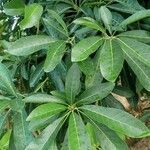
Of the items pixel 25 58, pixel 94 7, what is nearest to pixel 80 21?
pixel 94 7

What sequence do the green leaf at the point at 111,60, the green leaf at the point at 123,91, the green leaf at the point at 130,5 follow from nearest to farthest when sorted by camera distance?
the green leaf at the point at 111,60
the green leaf at the point at 130,5
the green leaf at the point at 123,91

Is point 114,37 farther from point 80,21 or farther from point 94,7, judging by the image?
point 94,7

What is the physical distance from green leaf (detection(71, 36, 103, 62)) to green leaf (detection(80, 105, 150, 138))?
170mm

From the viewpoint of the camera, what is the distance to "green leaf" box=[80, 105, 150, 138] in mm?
1009

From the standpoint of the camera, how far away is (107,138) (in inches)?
44.1

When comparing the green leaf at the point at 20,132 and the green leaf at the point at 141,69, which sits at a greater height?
the green leaf at the point at 141,69

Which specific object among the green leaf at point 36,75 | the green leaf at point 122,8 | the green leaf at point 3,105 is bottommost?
the green leaf at point 36,75

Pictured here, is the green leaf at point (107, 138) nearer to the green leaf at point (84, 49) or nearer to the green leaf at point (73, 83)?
the green leaf at point (73, 83)

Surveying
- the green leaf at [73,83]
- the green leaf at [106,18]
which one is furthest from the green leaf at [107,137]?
the green leaf at [106,18]

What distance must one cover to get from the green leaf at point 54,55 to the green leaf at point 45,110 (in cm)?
12

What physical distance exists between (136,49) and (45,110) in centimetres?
34

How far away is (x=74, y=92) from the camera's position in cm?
116

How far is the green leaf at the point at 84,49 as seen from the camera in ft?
3.40

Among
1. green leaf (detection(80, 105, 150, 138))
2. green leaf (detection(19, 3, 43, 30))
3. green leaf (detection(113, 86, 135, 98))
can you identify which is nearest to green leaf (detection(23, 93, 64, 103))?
A: green leaf (detection(80, 105, 150, 138))
